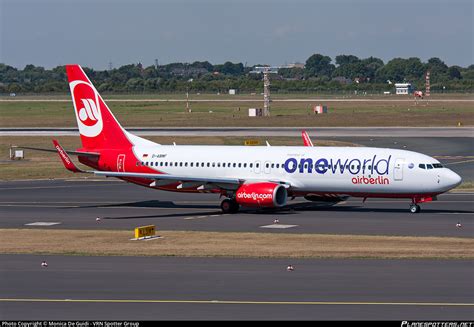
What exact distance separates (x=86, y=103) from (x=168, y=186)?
337 inches

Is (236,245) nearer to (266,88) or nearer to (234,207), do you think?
(234,207)

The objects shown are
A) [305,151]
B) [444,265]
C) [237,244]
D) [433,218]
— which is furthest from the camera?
[305,151]

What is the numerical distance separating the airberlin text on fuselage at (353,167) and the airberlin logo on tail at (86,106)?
14349 mm

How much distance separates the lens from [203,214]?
2323 inches

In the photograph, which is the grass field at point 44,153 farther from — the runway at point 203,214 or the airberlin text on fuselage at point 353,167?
the airberlin text on fuselage at point 353,167

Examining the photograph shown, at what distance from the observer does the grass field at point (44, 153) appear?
84.9 m

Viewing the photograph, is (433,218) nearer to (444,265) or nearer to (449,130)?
(444,265)

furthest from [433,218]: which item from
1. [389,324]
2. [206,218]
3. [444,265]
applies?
[389,324]

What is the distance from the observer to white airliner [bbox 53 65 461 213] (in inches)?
2251

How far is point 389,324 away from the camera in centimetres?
2742

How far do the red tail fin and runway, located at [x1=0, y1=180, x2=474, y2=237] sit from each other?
407 cm

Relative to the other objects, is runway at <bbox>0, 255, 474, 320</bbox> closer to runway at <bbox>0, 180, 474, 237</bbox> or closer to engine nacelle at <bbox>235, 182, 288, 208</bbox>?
runway at <bbox>0, 180, 474, 237</bbox>

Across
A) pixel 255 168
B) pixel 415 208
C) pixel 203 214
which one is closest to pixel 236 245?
pixel 203 214

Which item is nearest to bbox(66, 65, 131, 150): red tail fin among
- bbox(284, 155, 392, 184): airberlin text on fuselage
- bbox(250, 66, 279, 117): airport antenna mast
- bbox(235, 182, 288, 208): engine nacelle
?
bbox(235, 182, 288, 208): engine nacelle
